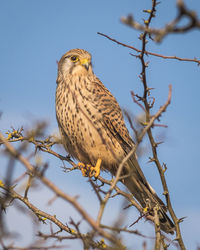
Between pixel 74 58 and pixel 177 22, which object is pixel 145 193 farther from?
pixel 177 22

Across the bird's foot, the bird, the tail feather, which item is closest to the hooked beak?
the bird

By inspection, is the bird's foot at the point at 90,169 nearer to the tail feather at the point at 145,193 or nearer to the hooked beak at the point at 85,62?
the tail feather at the point at 145,193

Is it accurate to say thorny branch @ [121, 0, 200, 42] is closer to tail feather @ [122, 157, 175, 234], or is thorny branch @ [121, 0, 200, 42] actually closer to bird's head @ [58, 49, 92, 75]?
tail feather @ [122, 157, 175, 234]

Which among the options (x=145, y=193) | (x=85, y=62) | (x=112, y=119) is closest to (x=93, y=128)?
(x=112, y=119)

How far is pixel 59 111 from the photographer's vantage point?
429 cm

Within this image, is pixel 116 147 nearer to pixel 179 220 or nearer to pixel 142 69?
pixel 179 220

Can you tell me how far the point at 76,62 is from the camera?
15.8ft

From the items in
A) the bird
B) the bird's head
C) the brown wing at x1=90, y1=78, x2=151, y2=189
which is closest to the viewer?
the bird

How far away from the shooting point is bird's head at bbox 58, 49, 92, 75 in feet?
15.4

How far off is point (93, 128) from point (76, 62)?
1196 millimetres

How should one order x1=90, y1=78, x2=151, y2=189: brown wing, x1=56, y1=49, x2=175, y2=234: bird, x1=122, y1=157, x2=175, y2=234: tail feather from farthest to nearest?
x1=90, y1=78, x2=151, y2=189: brown wing → x1=56, y1=49, x2=175, y2=234: bird → x1=122, y1=157, x2=175, y2=234: tail feather

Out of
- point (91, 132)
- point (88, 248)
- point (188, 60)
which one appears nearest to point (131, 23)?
point (88, 248)

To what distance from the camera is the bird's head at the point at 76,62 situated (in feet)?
15.4

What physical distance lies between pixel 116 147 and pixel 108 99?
0.68 meters
